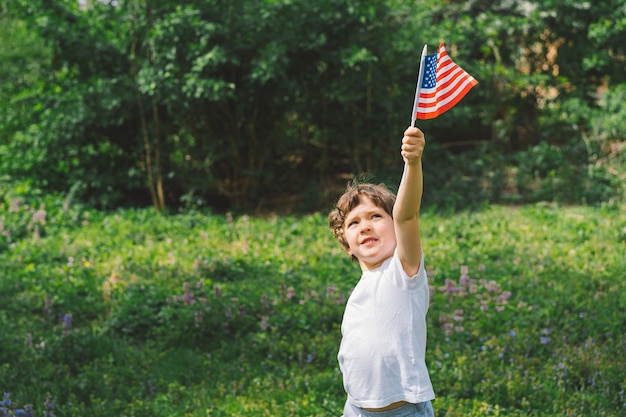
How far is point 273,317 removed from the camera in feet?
16.7

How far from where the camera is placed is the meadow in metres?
3.99

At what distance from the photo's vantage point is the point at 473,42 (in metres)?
11.2

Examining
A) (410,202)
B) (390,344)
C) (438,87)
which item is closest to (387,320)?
(390,344)

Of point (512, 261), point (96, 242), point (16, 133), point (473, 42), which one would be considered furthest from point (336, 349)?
point (473, 42)

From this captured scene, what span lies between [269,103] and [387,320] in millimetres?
7476

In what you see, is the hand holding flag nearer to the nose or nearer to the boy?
the boy

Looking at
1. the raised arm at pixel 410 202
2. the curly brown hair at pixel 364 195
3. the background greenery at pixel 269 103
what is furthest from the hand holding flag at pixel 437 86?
the background greenery at pixel 269 103

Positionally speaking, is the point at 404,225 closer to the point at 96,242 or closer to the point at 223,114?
the point at 96,242

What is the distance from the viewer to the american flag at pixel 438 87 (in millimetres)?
2277

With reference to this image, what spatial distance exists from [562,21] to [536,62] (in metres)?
0.70

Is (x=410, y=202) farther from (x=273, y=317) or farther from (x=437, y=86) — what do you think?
(x=273, y=317)

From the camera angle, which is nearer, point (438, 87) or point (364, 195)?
Answer: point (438, 87)

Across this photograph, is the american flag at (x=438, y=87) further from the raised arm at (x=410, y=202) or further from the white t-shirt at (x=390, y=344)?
the white t-shirt at (x=390, y=344)

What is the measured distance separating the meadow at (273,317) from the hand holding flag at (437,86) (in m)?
1.91
